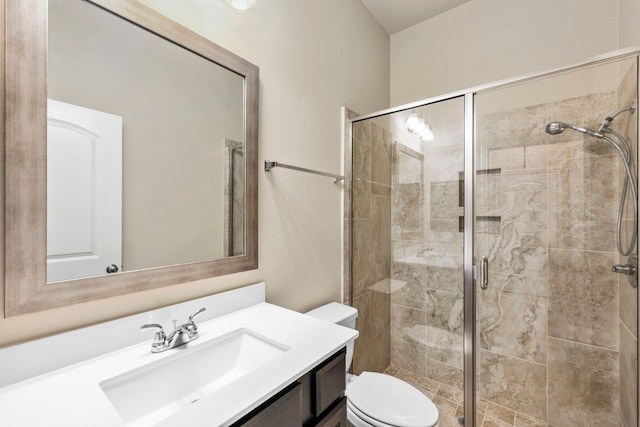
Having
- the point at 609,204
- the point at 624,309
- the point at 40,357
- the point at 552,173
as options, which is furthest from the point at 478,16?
the point at 40,357

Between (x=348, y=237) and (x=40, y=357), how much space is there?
4.92ft

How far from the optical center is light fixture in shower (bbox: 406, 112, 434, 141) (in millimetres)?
1704

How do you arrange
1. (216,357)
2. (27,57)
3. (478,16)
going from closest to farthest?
1. (27,57)
2. (216,357)
3. (478,16)

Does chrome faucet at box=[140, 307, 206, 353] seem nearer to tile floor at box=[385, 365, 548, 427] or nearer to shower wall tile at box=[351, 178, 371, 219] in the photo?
shower wall tile at box=[351, 178, 371, 219]

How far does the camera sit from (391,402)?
1345 millimetres

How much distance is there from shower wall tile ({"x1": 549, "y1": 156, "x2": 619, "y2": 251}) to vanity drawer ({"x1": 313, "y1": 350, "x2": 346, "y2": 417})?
1262 mm

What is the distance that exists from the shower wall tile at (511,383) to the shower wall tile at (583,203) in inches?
27.1

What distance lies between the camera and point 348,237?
1923 mm

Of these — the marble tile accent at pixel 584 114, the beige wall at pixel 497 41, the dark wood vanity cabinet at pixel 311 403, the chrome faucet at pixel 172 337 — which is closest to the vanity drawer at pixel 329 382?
the dark wood vanity cabinet at pixel 311 403

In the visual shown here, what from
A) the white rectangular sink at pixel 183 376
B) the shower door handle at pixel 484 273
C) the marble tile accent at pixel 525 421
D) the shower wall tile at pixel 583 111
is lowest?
the marble tile accent at pixel 525 421

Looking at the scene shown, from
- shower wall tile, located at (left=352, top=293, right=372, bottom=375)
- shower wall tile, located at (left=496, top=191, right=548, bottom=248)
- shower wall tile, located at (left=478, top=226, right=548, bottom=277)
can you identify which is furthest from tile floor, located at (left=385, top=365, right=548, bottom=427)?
shower wall tile, located at (left=496, top=191, right=548, bottom=248)

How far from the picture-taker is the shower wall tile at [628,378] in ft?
3.94

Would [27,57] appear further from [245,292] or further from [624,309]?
[624,309]

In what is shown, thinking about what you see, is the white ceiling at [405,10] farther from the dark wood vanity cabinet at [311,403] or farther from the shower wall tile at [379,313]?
the dark wood vanity cabinet at [311,403]
